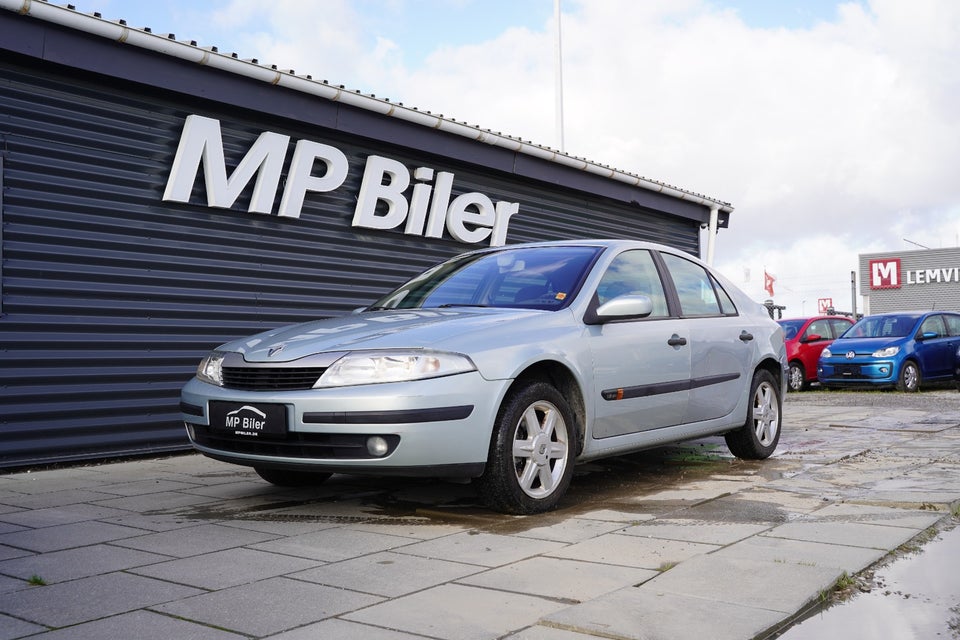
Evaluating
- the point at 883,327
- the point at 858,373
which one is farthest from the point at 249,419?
the point at 883,327

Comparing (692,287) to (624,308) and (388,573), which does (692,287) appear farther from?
(388,573)

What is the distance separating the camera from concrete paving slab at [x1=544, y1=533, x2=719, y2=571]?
372 cm

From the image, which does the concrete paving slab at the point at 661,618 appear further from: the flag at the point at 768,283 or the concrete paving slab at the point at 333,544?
the flag at the point at 768,283

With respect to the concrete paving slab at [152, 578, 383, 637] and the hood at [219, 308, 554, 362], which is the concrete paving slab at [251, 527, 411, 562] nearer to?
the concrete paving slab at [152, 578, 383, 637]

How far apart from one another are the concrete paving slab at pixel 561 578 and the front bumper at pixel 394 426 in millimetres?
830

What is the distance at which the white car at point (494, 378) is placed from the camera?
14.4 feet

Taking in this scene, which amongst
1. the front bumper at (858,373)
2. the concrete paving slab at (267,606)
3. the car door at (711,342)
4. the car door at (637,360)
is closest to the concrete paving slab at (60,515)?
the concrete paving slab at (267,606)

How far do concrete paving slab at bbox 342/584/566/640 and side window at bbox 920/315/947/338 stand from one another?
50.4ft

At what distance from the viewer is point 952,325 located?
17219 millimetres

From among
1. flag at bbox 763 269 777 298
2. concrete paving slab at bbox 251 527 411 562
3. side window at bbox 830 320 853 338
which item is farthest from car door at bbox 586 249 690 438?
flag at bbox 763 269 777 298

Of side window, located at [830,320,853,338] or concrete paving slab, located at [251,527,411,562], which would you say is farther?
side window, located at [830,320,853,338]

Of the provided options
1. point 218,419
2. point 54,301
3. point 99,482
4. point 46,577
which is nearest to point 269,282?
point 54,301

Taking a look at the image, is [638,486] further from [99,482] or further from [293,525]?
[99,482]

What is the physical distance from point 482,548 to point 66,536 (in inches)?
76.7
